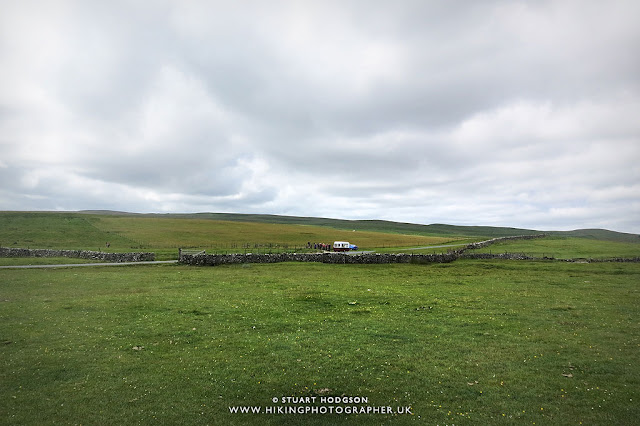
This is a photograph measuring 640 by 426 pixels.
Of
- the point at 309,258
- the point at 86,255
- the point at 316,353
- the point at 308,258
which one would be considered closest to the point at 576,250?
the point at 309,258

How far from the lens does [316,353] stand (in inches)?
570

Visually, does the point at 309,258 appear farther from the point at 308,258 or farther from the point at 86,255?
the point at 86,255

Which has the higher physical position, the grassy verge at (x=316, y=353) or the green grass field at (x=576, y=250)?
the green grass field at (x=576, y=250)

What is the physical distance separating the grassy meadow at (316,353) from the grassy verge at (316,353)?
67mm

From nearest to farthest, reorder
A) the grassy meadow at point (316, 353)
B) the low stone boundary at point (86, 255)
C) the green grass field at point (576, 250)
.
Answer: the grassy meadow at point (316, 353) < the low stone boundary at point (86, 255) < the green grass field at point (576, 250)

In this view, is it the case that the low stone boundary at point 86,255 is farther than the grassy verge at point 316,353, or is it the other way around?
the low stone boundary at point 86,255

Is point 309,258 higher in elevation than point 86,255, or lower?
higher

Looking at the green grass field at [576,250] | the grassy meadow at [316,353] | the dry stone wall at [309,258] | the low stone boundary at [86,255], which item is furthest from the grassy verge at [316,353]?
the green grass field at [576,250]

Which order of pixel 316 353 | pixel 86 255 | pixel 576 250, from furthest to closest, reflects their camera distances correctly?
pixel 576 250 → pixel 86 255 → pixel 316 353

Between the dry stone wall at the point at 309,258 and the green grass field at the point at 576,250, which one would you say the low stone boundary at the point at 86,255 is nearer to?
the dry stone wall at the point at 309,258

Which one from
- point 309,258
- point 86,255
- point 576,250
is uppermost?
point 576,250

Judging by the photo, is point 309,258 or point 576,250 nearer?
point 309,258

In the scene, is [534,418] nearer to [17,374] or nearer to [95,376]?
[95,376]

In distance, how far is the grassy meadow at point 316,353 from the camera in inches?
406
